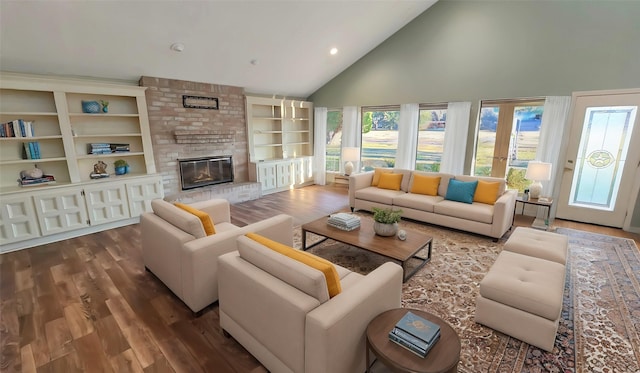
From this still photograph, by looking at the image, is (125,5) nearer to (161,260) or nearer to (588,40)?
(161,260)

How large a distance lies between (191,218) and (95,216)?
2.78m

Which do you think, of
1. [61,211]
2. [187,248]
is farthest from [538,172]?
[61,211]

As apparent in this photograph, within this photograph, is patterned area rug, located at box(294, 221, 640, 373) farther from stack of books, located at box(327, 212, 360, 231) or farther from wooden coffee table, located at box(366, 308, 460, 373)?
wooden coffee table, located at box(366, 308, 460, 373)

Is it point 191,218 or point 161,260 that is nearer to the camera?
point 191,218

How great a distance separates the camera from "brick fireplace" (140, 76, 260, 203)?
4.86 meters

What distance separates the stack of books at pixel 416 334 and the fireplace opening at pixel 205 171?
4901 mm

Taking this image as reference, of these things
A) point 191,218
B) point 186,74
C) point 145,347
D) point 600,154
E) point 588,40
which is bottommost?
point 145,347

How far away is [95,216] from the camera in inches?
161

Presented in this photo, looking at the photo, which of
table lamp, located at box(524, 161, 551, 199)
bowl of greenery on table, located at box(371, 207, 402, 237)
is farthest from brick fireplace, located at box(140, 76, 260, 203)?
table lamp, located at box(524, 161, 551, 199)

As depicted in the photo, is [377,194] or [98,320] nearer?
[98,320]

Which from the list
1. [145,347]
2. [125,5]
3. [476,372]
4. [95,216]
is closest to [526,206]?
[476,372]

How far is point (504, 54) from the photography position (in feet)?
15.7

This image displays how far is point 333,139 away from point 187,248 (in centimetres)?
579

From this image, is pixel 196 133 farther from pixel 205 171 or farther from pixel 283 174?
pixel 283 174
